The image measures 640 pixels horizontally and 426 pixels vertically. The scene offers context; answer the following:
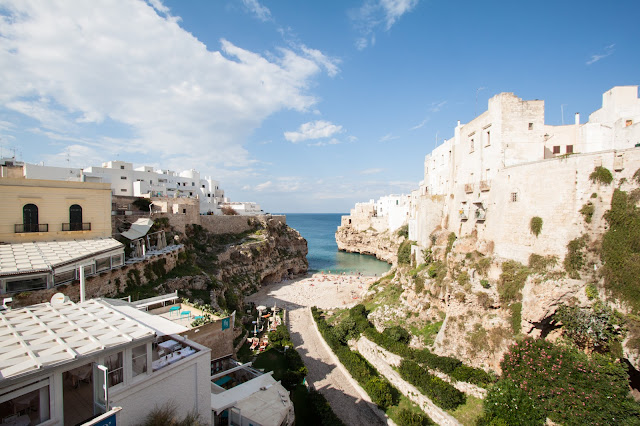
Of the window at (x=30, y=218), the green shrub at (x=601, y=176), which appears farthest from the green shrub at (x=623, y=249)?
the window at (x=30, y=218)

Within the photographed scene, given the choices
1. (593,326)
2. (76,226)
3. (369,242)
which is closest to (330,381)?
(593,326)

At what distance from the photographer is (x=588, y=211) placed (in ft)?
44.6

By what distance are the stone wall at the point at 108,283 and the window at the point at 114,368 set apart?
30.1 ft

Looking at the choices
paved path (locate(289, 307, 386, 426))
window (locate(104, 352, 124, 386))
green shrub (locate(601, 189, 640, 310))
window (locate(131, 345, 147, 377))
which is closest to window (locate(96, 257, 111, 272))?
window (locate(131, 345, 147, 377))

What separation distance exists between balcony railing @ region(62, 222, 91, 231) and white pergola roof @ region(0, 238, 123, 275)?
1.18 metres

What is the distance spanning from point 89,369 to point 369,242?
63.9 m

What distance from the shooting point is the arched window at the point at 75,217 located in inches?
688

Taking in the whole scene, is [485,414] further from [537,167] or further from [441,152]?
[441,152]

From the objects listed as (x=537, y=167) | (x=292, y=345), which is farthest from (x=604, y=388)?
(x=292, y=345)

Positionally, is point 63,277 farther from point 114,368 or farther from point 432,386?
point 432,386

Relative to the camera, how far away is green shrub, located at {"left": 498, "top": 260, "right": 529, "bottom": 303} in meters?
14.5

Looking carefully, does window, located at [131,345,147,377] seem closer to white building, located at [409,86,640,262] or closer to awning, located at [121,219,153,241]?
awning, located at [121,219,153,241]

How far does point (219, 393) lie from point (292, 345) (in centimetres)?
882

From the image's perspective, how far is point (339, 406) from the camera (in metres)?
14.5
